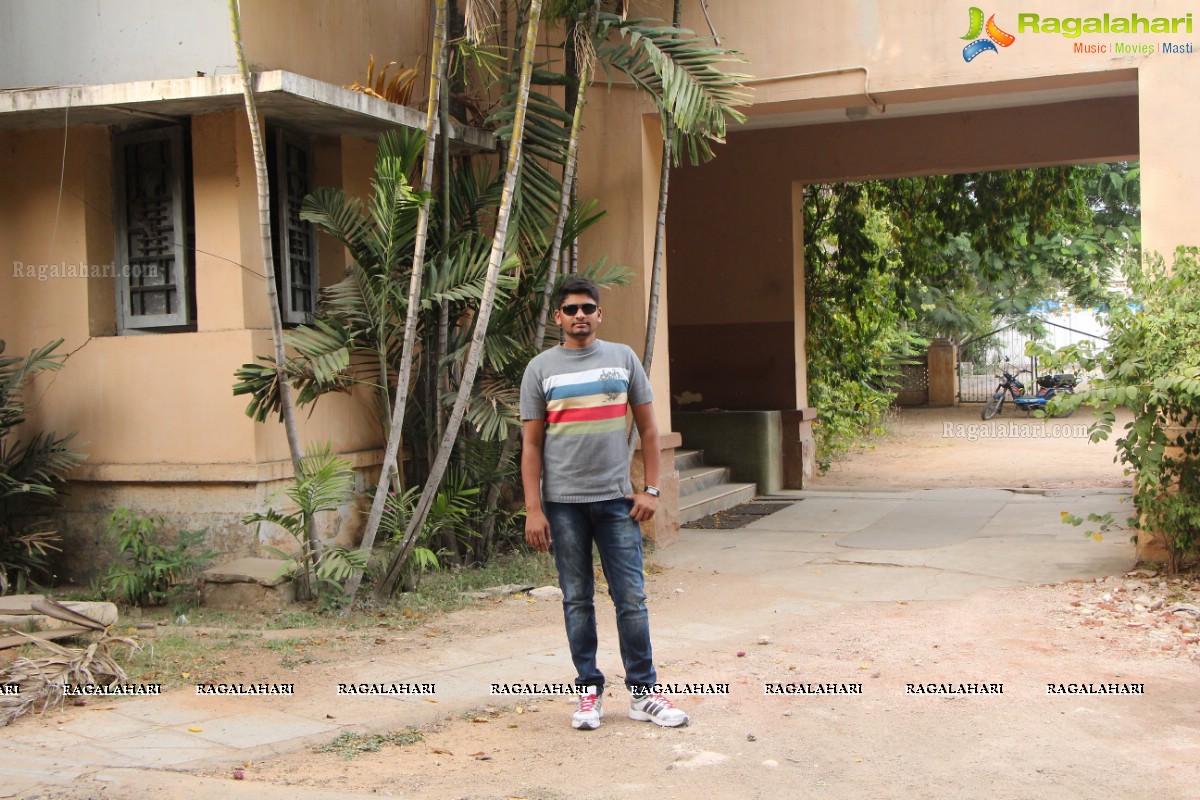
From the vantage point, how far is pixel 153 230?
296 inches

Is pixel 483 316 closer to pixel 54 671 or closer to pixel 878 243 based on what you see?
pixel 54 671

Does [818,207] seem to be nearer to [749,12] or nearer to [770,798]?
[749,12]

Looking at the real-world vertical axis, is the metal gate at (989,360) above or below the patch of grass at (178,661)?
above

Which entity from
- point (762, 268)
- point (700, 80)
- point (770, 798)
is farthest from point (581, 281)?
point (762, 268)

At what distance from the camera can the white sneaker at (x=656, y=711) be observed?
4.54 m

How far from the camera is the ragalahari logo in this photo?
25.8 feet

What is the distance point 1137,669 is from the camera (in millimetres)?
5445

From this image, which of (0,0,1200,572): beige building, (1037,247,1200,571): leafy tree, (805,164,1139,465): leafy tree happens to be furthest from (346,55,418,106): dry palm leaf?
(805,164,1139,465): leafy tree

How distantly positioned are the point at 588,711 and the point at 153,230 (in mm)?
4749

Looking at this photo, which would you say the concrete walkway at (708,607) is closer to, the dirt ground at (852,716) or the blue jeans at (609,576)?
the dirt ground at (852,716)

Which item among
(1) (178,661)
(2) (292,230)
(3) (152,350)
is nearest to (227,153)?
(2) (292,230)

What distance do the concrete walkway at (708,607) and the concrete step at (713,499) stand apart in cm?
48

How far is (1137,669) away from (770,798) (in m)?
2.54

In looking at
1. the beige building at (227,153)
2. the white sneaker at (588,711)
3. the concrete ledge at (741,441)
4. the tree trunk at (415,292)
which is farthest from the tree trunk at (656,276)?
the concrete ledge at (741,441)
